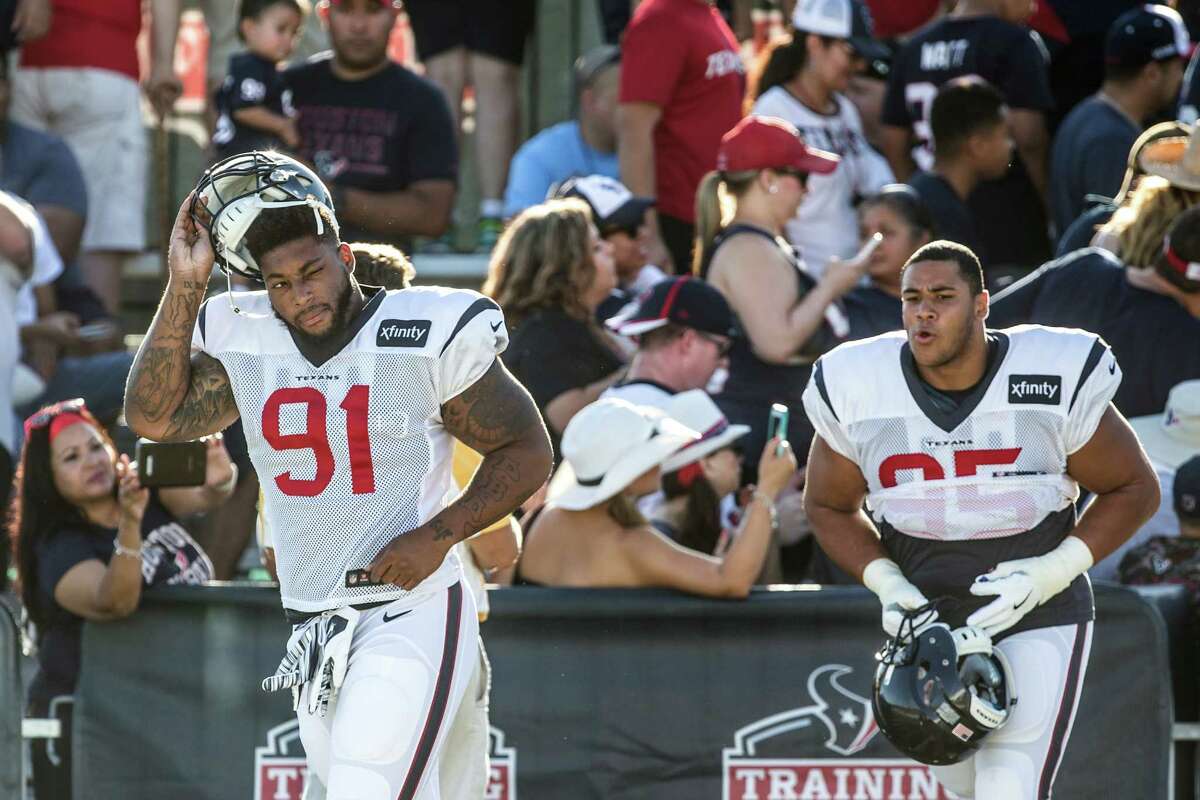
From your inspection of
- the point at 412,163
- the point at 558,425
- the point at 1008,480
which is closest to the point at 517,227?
the point at 558,425

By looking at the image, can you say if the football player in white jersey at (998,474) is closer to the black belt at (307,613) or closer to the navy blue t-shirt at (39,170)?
the black belt at (307,613)

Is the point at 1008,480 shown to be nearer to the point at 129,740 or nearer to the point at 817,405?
the point at 817,405

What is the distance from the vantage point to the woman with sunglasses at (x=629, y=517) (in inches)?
244

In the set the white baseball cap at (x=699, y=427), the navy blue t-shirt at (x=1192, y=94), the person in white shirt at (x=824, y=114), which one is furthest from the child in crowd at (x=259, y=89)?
the navy blue t-shirt at (x=1192, y=94)

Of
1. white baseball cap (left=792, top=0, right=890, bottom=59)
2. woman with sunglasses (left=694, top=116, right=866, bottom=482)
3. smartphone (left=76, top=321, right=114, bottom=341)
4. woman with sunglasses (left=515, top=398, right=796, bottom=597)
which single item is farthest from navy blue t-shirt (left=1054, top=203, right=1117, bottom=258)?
smartphone (left=76, top=321, right=114, bottom=341)

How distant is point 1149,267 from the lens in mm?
6930

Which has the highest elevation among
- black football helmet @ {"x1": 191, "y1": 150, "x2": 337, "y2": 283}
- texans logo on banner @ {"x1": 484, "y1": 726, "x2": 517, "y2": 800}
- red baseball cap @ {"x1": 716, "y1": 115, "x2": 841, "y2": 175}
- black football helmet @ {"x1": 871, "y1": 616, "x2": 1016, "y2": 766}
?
red baseball cap @ {"x1": 716, "y1": 115, "x2": 841, "y2": 175}

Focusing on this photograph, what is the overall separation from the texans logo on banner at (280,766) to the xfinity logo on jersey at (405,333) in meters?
1.99

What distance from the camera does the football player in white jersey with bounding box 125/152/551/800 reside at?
15.4 feet

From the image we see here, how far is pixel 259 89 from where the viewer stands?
826 centimetres

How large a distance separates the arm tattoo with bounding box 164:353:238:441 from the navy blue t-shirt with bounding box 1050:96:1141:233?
188 inches

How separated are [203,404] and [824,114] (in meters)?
4.40

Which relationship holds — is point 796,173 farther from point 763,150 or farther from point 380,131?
point 380,131

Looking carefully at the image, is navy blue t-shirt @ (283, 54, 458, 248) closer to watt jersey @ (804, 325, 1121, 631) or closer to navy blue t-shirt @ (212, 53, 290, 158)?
navy blue t-shirt @ (212, 53, 290, 158)
